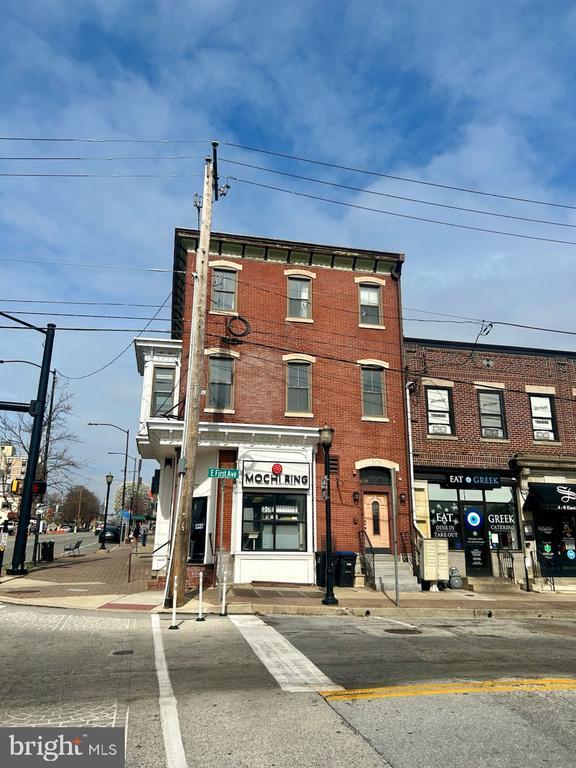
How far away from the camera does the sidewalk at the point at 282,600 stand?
13.2m

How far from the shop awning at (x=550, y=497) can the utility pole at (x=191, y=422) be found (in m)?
12.4

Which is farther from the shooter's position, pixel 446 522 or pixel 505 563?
pixel 446 522

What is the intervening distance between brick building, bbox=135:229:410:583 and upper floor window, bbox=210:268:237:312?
0.04 m

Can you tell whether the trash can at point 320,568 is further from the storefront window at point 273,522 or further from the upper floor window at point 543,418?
the upper floor window at point 543,418

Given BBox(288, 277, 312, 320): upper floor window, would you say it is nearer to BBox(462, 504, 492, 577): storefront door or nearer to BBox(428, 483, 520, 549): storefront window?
BBox(428, 483, 520, 549): storefront window

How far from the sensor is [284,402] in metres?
19.7

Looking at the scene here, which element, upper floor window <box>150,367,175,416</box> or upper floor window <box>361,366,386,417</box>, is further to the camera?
upper floor window <box>361,366,386,417</box>

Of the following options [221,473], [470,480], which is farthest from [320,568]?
[470,480]

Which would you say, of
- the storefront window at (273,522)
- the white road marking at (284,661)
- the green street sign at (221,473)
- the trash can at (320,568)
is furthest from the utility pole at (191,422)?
the trash can at (320,568)

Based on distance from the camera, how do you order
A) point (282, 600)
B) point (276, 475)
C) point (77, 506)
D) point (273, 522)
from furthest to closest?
1. point (77, 506)
2. point (276, 475)
3. point (273, 522)
4. point (282, 600)

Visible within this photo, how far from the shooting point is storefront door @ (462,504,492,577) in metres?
19.5

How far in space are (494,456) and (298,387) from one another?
296 inches

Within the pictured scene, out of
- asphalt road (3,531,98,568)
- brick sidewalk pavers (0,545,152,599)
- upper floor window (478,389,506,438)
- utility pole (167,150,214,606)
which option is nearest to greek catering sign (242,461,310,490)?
utility pole (167,150,214,606)

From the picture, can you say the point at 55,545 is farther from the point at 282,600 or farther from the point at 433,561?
the point at 282,600
